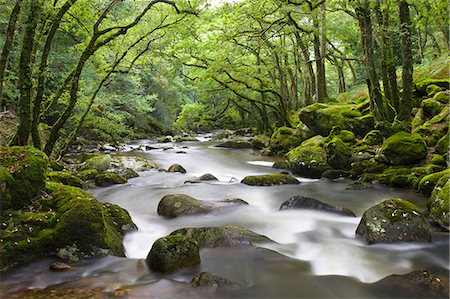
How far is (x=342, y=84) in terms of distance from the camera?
95.4 feet

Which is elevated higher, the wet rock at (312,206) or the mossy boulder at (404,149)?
the mossy boulder at (404,149)

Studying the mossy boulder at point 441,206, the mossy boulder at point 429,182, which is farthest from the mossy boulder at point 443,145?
the mossy boulder at point 441,206

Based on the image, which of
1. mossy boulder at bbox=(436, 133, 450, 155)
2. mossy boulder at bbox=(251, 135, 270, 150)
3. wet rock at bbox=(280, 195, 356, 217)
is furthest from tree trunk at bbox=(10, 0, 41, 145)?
mossy boulder at bbox=(251, 135, 270, 150)

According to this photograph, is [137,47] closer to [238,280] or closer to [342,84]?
[238,280]

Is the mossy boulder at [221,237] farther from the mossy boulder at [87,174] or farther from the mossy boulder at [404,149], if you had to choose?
the mossy boulder at [87,174]

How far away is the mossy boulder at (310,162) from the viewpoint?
11.8 meters

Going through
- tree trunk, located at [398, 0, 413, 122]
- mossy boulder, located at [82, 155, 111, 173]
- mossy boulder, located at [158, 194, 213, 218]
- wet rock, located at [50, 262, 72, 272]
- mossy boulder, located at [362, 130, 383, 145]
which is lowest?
mossy boulder, located at [158, 194, 213, 218]

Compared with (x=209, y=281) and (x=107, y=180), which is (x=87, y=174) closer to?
(x=107, y=180)

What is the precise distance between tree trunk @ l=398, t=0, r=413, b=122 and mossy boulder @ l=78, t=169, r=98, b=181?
1009cm

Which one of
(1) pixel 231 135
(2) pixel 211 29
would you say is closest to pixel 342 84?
(1) pixel 231 135

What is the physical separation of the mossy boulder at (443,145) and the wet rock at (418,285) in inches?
244

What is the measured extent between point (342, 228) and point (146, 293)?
4.07 metres

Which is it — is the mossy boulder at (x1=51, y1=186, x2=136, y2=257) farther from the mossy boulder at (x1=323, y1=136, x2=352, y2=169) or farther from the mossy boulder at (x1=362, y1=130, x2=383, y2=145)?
the mossy boulder at (x1=362, y1=130, x2=383, y2=145)

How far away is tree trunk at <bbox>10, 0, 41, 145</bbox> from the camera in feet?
22.1
